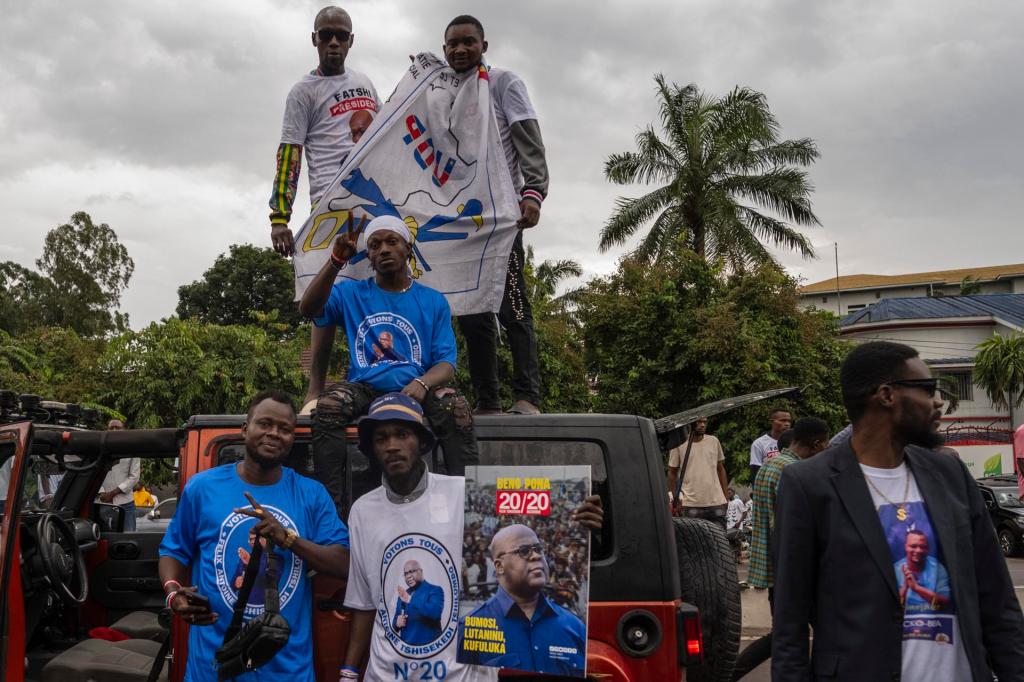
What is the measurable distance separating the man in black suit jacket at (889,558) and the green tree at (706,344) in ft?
52.8

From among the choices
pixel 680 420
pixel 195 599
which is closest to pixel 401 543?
pixel 195 599

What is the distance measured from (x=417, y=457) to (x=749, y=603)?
584 centimetres

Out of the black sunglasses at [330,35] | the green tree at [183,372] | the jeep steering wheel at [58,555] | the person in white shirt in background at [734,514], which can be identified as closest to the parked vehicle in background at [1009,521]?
the person in white shirt in background at [734,514]

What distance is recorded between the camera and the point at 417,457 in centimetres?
345

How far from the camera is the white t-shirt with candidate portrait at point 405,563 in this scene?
3244mm

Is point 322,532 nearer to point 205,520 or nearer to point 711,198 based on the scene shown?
point 205,520

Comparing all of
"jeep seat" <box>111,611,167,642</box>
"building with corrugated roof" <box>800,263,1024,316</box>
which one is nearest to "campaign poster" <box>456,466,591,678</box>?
"jeep seat" <box>111,611,167,642</box>

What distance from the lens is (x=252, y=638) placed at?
10.1 feet

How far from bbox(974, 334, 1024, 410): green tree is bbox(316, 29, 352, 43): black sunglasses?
36047 millimetres

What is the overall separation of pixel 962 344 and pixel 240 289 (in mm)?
31070

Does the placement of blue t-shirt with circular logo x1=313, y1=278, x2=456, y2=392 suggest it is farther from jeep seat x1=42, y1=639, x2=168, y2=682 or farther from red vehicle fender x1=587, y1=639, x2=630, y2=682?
jeep seat x1=42, y1=639, x2=168, y2=682

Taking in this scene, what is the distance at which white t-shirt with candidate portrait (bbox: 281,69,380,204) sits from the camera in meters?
5.39

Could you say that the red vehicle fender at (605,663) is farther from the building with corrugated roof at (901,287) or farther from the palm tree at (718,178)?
the building with corrugated roof at (901,287)

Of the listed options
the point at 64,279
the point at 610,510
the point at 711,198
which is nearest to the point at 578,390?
the point at 711,198
